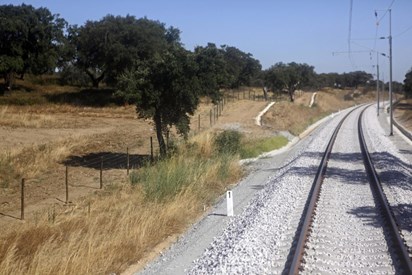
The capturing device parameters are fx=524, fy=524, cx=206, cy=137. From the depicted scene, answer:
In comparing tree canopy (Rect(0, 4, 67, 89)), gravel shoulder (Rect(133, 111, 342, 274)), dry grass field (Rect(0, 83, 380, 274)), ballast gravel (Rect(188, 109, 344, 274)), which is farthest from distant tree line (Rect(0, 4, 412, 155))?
ballast gravel (Rect(188, 109, 344, 274))

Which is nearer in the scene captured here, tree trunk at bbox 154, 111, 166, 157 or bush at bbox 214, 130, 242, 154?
tree trunk at bbox 154, 111, 166, 157

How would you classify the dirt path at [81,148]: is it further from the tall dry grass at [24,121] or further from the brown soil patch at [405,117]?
the brown soil patch at [405,117]

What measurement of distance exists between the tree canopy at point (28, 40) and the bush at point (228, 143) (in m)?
45.5

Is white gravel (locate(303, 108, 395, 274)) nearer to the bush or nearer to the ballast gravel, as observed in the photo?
the ballast gravel

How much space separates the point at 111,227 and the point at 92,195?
248 inches

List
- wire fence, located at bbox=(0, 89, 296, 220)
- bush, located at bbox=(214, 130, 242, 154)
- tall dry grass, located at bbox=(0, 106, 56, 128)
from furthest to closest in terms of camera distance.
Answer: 1. tall dry grass, located at bbox=(0, 106, 56, 128)
2. bush, located at bbox=(214, 130, 242, 154)
3. wire fence, located at bbox=(0, 89, 296, 220)

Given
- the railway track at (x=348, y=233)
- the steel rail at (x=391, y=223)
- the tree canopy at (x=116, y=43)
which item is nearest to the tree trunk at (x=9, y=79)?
the tree canopy at (x=116, y=43)

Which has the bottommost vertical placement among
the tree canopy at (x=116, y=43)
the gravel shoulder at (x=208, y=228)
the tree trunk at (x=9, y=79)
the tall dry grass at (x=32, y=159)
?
the gravel shoulder at (x=208, y=228)

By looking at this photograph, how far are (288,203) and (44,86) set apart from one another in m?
76.7

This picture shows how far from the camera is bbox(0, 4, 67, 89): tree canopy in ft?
219

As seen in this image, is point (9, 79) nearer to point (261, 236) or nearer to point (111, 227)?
point (111, 227)

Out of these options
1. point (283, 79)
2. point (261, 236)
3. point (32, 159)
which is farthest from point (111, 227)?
point (283, 79)

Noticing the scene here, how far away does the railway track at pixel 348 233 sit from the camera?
9.05 metres

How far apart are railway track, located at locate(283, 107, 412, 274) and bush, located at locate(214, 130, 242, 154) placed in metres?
8.13
